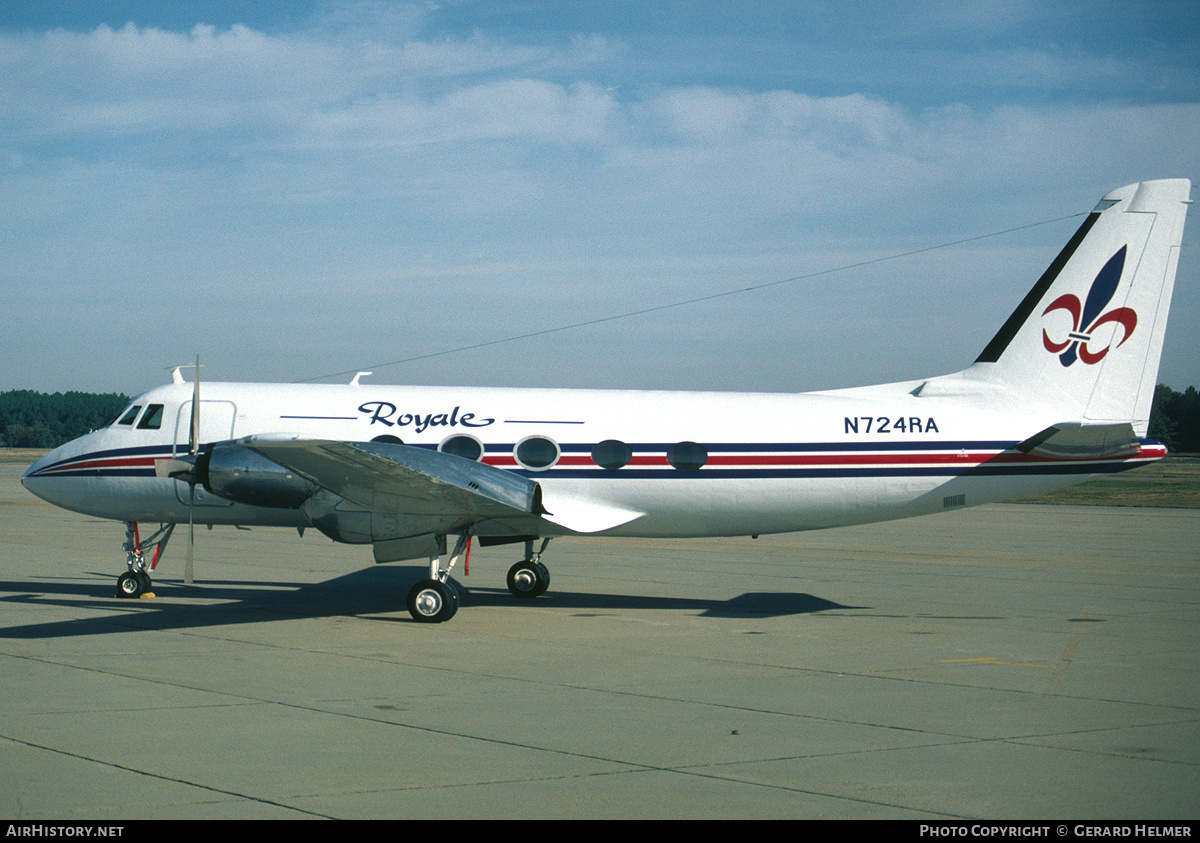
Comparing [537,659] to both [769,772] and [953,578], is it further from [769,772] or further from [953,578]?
[953,578]

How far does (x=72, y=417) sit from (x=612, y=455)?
149213mm

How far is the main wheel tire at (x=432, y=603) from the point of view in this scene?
15266 millimetres

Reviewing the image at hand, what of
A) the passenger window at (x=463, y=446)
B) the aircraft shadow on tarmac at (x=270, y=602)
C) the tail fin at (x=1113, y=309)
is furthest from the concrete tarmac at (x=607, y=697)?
the tail fin at (x=1113, y=309)

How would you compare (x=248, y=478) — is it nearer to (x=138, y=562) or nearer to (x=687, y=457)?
(x=138, y=562)

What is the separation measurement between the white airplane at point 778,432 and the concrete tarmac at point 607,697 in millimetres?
1558

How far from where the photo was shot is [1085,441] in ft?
52.7

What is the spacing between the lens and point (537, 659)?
41.2ft

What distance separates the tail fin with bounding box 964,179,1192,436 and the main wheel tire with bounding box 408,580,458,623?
8.97 m

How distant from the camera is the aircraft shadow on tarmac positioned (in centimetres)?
1512

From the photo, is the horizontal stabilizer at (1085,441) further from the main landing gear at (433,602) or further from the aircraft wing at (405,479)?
the main landing gear at (433,602)

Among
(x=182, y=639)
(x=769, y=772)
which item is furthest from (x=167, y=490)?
(x=769, y=772)

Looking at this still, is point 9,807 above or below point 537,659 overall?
below

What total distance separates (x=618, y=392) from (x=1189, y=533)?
74.5 feet

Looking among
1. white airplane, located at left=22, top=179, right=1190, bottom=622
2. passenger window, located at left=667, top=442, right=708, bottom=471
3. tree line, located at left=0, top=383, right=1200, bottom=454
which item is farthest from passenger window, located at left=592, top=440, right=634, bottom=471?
tree line, located at left=0, top=383, right=1200, bottom=454
